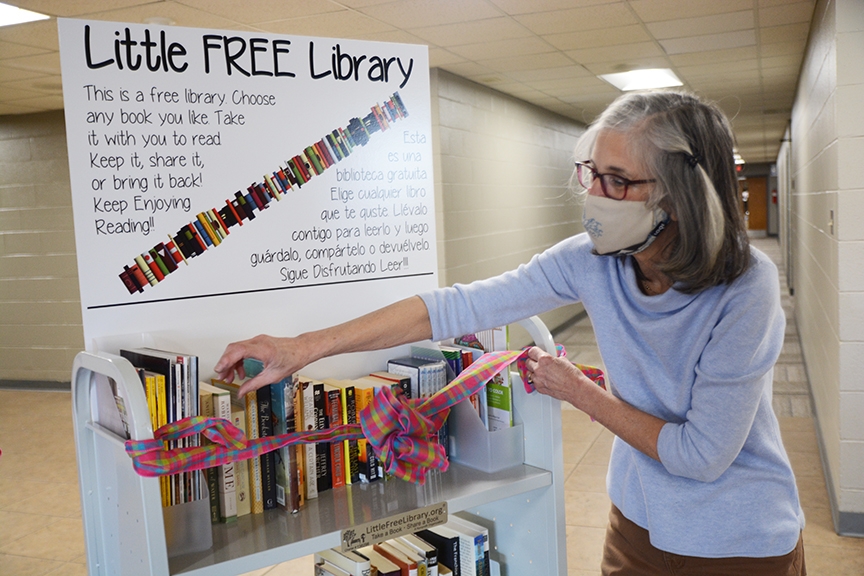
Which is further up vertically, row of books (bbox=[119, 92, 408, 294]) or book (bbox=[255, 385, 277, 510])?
row of books (bbox=[119, 92, 408, 294])

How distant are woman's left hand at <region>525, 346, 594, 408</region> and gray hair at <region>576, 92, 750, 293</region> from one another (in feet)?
0.96

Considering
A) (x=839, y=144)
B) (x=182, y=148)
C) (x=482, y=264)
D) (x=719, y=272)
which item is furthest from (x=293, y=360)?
(x=482, y=264)

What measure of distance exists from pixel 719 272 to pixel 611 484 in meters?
0.50

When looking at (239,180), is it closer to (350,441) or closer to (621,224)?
(350,441)

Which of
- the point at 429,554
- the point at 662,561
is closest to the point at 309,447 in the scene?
the point at 429,554

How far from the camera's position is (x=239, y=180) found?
5.52ft

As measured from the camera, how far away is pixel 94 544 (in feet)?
4.83

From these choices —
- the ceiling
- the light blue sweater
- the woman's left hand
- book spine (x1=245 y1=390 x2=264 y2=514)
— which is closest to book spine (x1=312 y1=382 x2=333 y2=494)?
book spine (x1=245 y1=390 x2=264 y2=514)

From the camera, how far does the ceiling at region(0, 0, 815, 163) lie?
4.02 meters

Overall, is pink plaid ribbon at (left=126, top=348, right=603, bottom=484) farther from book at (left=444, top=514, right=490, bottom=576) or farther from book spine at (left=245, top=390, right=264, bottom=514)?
book at (left=444, top=514, right=490, bottom=576)

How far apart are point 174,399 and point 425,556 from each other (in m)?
0.78

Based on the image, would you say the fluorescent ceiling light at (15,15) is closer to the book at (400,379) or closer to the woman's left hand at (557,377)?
the book at (400,379)

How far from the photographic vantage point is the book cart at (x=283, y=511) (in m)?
1.27

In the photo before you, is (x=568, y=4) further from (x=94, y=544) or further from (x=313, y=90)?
(x=94, y=544)
